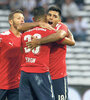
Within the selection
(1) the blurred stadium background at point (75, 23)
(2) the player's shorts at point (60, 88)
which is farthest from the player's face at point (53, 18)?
(1) the blurred stadium background at point (75, 23)

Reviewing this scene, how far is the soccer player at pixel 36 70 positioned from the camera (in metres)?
6.79

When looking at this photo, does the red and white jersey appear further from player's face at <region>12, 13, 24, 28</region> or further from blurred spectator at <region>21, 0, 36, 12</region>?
blurred spectator at <region>21, 0, 36, 12</region>

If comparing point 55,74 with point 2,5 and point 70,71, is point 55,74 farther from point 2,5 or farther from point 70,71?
point 2,5

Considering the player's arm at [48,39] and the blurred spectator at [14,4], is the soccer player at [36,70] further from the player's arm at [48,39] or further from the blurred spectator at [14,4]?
the blurred spectator at [14,4]

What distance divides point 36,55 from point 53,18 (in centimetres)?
109

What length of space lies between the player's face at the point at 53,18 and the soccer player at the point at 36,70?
0.67 m

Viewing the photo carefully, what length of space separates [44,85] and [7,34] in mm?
1647

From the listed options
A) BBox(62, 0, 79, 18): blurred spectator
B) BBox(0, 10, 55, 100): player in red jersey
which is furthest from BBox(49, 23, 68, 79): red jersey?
BBox(62, 0, 79, 18): blurred spectator

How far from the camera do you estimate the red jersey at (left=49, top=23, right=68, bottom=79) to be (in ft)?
24.4

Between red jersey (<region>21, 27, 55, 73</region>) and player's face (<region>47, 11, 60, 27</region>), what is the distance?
0.75 m

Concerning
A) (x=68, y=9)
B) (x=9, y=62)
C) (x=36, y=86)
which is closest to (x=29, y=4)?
(x=68, y=9)

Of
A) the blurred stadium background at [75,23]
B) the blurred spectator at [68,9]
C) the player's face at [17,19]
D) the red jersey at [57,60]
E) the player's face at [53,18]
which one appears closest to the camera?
the red jersey at [57,60]

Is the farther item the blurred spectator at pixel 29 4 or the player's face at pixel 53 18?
the blurred spectator at pixel 29 4

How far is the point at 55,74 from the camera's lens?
24.7ft
